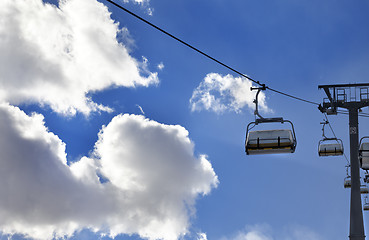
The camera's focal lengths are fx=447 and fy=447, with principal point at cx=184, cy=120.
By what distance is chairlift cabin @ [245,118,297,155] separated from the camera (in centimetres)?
1400

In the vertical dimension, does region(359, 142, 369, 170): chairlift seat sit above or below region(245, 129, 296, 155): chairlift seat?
above

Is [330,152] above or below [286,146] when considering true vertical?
above

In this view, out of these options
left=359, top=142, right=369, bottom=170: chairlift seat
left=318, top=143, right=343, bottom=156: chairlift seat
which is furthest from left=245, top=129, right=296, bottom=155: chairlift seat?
left=318, top=143, right=343, bottom=156: chairlift seat

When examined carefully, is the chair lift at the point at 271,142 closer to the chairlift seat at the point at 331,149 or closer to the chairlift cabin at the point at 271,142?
the chairlift cabin at the point at 271,142

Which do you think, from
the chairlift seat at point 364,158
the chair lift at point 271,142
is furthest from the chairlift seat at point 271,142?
the chairlift seat at point 364,158

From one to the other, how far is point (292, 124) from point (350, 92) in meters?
15.6

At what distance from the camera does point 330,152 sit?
2559 cm

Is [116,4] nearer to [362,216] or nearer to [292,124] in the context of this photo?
[292,124]

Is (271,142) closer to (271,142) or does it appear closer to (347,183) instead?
(271,142)

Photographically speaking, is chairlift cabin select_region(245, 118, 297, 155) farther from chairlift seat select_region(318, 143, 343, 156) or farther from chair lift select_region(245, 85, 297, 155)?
chairlift seat select_region(318, 143, 343, 156)

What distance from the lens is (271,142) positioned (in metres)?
14.0

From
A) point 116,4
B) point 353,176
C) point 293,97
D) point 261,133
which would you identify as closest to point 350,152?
point 353,176

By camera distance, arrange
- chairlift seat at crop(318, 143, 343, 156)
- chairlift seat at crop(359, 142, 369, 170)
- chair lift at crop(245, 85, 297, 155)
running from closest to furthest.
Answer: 1. chair lift at crop(245, 85, 297, 155)
2. chairlift seat at crop(359, 142, 369, 170)
3. chairlift seat at crop(318, 143, 343, 156)

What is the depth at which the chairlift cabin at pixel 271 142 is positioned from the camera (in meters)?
14.0
